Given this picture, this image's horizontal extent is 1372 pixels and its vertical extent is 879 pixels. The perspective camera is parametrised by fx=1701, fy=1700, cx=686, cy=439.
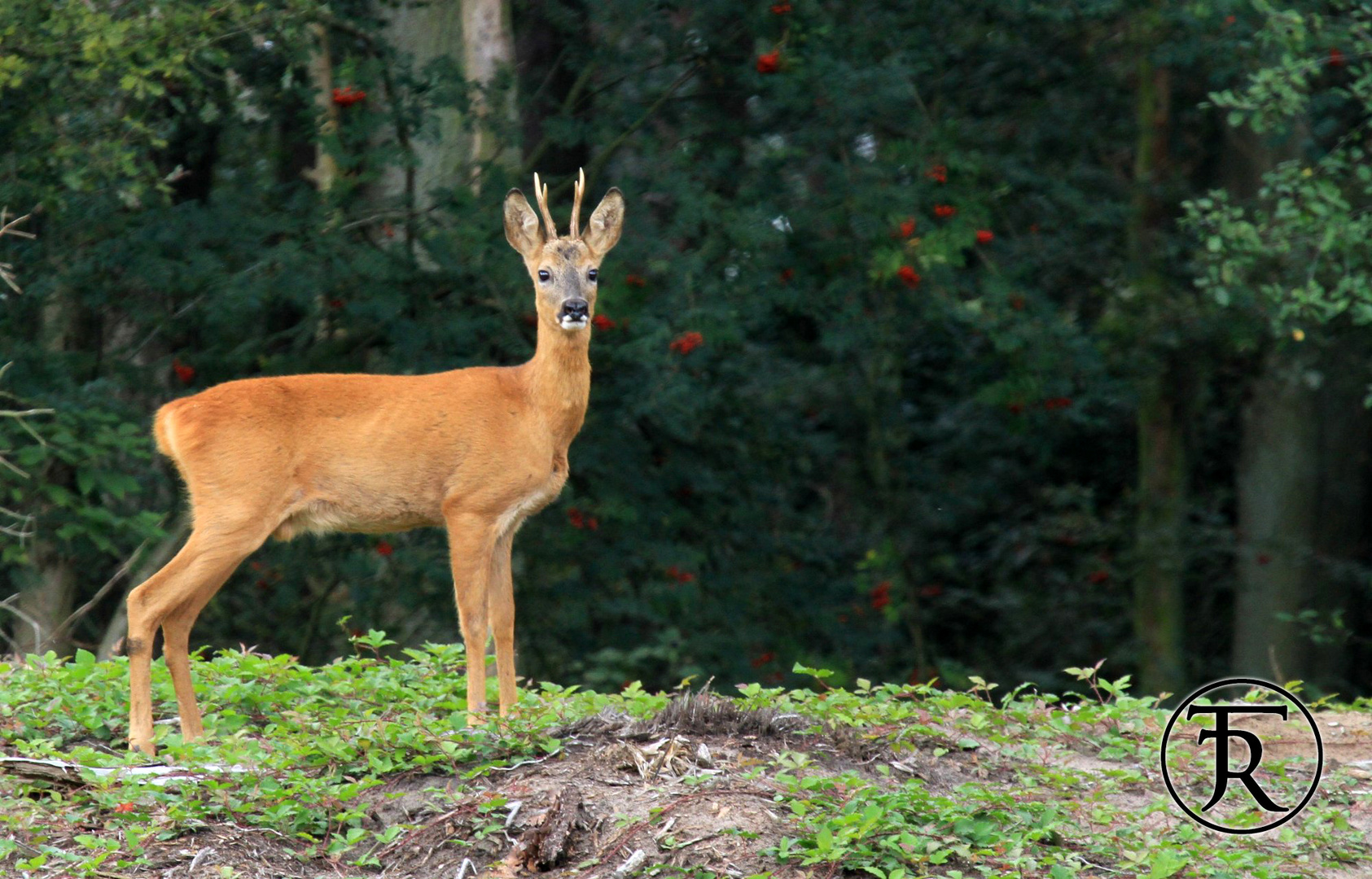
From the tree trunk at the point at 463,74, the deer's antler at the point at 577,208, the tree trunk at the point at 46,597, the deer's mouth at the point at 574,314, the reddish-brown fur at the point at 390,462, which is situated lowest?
the tree trunk at the point at 46,597

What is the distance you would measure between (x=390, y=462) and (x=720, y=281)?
13.6ft

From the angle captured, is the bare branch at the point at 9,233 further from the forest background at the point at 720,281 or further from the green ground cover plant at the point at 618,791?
the green ground cover plant at the point at 618,791

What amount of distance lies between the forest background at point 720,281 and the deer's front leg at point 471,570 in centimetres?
241

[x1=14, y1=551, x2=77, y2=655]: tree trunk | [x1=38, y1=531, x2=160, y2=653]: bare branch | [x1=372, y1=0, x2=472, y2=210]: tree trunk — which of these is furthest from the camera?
[x1=372, y1=0, x2=472, y2=210]: tree trunk

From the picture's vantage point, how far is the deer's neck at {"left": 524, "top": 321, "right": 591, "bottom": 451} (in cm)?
707

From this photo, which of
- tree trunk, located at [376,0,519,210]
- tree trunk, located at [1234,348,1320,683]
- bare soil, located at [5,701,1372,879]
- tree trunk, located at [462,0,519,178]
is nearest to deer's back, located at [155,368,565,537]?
bare soil, located at [5,701,1372,879]

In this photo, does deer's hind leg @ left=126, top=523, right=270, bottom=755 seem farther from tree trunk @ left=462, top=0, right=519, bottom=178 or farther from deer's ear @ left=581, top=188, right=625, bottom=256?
tree trunk @ left=462, top=0, right=519, bottom=178

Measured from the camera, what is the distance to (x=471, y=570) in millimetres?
6758

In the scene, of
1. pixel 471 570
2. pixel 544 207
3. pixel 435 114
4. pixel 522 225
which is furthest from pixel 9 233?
pixel 471 570

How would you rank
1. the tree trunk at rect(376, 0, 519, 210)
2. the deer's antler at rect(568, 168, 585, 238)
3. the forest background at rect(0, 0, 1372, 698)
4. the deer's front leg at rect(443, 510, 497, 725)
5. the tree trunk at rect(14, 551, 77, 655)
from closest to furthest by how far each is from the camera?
the deer's front leg at rect(443, 510, 497, 725), the deer's antler at rect(568, 168, 585, 238), the forest background at rect(0, 0, 1372, 698), the tree trunk at rect(14, 551, 77, 655), the tree trunk at rect(376, 0, 519, 210)

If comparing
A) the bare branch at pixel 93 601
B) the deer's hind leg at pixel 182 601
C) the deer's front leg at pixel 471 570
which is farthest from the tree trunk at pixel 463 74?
the deer's hind leg at pixel 182 601

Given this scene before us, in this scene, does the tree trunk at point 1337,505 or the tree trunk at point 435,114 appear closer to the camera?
the tree trunk at point 435,114

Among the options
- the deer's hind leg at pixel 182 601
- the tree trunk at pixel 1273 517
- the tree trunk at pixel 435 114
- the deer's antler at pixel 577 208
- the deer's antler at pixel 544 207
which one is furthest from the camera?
the tree trunk at pixel 1273 517

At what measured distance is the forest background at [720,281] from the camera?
32.3ft
